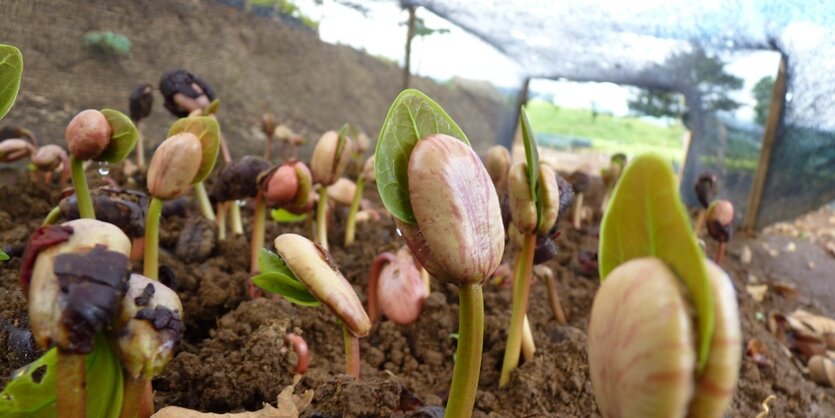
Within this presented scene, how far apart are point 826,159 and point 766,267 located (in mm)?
857

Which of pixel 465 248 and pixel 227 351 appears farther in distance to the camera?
pixel 227 351

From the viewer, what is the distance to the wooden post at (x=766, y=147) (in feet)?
10.6

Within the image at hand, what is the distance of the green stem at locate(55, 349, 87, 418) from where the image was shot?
0.52m

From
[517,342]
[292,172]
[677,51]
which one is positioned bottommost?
[517,342]

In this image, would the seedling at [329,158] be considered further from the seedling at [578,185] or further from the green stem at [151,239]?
the seedling at [578,185]

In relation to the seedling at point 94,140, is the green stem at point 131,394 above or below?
below

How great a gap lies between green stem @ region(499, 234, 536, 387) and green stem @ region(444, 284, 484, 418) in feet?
1.19

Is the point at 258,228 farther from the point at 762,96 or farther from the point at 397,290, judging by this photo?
the point at 762,96

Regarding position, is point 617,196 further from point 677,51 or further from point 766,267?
point 677,51

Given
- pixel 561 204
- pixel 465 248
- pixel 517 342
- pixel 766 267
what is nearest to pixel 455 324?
pixel 517 342

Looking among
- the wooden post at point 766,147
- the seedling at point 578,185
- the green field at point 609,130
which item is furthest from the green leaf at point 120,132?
the green field at point 609,130

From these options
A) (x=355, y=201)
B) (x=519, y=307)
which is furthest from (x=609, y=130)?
(x=519, y=307)

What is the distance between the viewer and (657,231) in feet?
1.42

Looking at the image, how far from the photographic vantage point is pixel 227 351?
1.04 meters
